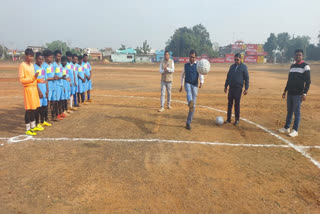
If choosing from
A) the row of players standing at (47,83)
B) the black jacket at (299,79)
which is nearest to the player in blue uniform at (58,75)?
the row of players standing at (47,83)

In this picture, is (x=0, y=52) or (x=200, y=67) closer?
(x=200, y=67)

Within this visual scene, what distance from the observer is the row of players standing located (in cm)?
565

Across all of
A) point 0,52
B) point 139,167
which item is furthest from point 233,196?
point 0,52

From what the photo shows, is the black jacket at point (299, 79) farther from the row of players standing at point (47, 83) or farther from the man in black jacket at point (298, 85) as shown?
the row of players standing at point (47, 83)

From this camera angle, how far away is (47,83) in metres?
6.27

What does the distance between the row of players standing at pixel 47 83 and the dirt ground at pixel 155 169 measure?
0.50 meters

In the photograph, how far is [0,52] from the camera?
273ft

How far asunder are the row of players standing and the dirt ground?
50 centimetres

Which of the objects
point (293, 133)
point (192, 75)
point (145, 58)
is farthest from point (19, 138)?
point (145, 58)

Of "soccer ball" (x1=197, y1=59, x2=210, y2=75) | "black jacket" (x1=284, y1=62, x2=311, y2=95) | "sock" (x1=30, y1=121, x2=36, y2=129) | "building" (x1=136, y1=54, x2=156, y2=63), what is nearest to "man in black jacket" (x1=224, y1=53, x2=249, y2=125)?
"soccer ball" (x1=197, y1=59, x2=210, y2=75)

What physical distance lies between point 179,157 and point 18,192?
3.01 metres

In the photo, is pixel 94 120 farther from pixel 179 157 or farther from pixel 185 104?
pixel 185 104

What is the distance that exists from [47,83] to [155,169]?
14.1 ft

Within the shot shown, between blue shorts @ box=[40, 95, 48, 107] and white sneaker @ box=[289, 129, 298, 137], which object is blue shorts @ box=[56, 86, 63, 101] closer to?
blue shorts @ box=[40, 95, 48, 107]
